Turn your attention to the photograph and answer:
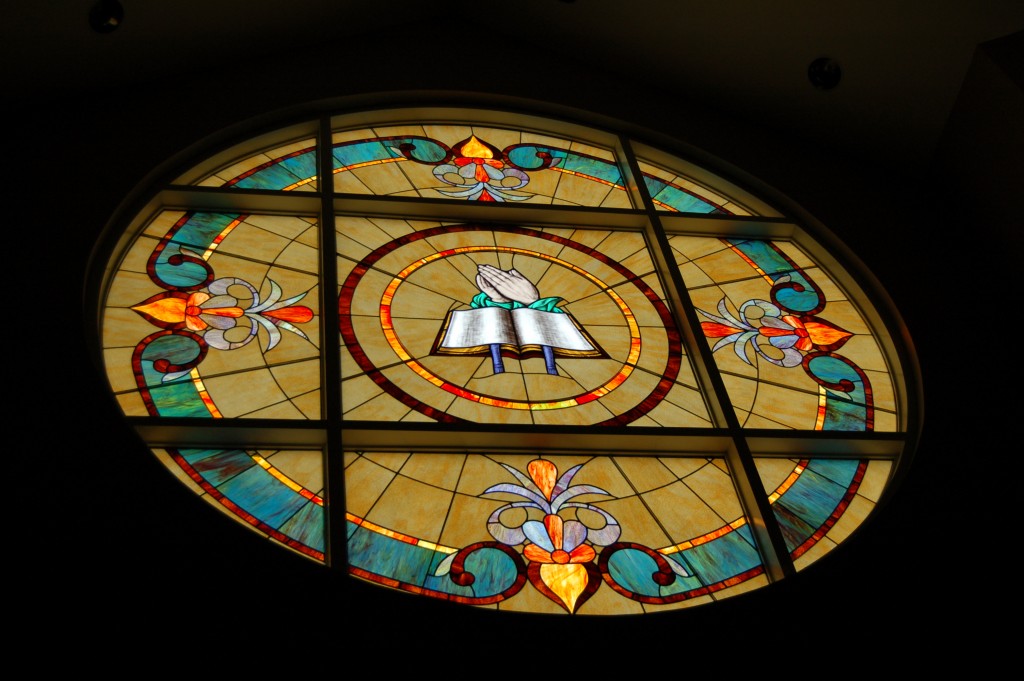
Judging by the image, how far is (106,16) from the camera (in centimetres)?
428

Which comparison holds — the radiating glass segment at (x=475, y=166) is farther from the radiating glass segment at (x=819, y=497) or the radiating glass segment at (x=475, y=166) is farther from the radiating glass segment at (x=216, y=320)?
the radiating glass segment at (x=819, y=497)

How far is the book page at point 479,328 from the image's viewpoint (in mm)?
3699

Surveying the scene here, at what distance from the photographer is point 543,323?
12.6 feet

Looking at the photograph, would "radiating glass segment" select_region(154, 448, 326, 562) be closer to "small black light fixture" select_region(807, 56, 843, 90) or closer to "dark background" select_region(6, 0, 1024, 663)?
"dark background" select_region(6, 0, 1024, 663)

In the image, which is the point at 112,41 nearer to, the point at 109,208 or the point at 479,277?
the point at 109,208

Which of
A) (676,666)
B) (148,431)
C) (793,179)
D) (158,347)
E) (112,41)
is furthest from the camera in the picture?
(793,179)

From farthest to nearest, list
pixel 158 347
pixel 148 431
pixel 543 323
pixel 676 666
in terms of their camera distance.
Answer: pixel 543 323 < pixel 158 347 < pixel 148 431 < pixel 676 666

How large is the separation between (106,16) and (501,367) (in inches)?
83.4

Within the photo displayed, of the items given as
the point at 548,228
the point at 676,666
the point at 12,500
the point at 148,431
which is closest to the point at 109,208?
the point at 148,431

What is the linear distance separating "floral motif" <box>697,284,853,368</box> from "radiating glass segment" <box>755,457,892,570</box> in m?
0.48

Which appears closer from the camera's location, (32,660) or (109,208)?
(32,660)

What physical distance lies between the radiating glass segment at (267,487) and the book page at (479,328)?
0.67 meters

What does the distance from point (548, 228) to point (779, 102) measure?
1.34 m

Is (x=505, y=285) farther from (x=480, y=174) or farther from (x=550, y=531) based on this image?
(x=550, y=531)
